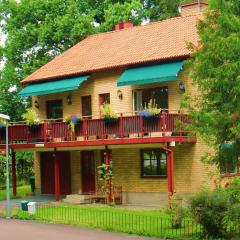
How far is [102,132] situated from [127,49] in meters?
5.77

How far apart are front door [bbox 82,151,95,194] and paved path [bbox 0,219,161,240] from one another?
10.3m

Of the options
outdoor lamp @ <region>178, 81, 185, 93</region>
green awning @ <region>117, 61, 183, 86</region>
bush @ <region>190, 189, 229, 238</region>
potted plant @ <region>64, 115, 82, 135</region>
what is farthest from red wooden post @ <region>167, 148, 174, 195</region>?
bush @ <region>190, 189, 229, 238</region>

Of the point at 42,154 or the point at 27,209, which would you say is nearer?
the point at 27,209

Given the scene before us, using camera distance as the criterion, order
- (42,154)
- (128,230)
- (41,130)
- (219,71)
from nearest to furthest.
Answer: (219,71)
(128,230)
(41,130)
(42,154)

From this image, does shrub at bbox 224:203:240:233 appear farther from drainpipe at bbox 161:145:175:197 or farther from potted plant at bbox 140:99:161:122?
potted plant at bbox 140:99:161:122

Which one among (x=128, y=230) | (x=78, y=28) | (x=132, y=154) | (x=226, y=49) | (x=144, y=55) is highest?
(x=78, y=28)

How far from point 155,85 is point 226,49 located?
13.5m

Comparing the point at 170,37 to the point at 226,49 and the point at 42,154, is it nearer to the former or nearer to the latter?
the point at 42,154

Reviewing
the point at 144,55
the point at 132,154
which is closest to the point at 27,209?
the point at 132,154

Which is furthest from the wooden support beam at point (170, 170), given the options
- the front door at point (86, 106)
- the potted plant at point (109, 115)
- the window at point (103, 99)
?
the front door at point (86, 106)

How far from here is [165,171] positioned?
30.3 m

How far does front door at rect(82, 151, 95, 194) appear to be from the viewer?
33531mm

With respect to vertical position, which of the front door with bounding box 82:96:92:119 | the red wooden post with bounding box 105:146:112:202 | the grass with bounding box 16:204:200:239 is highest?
the front door with bounding box 82:96:92:119

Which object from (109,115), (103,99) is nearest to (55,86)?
(103,99)
